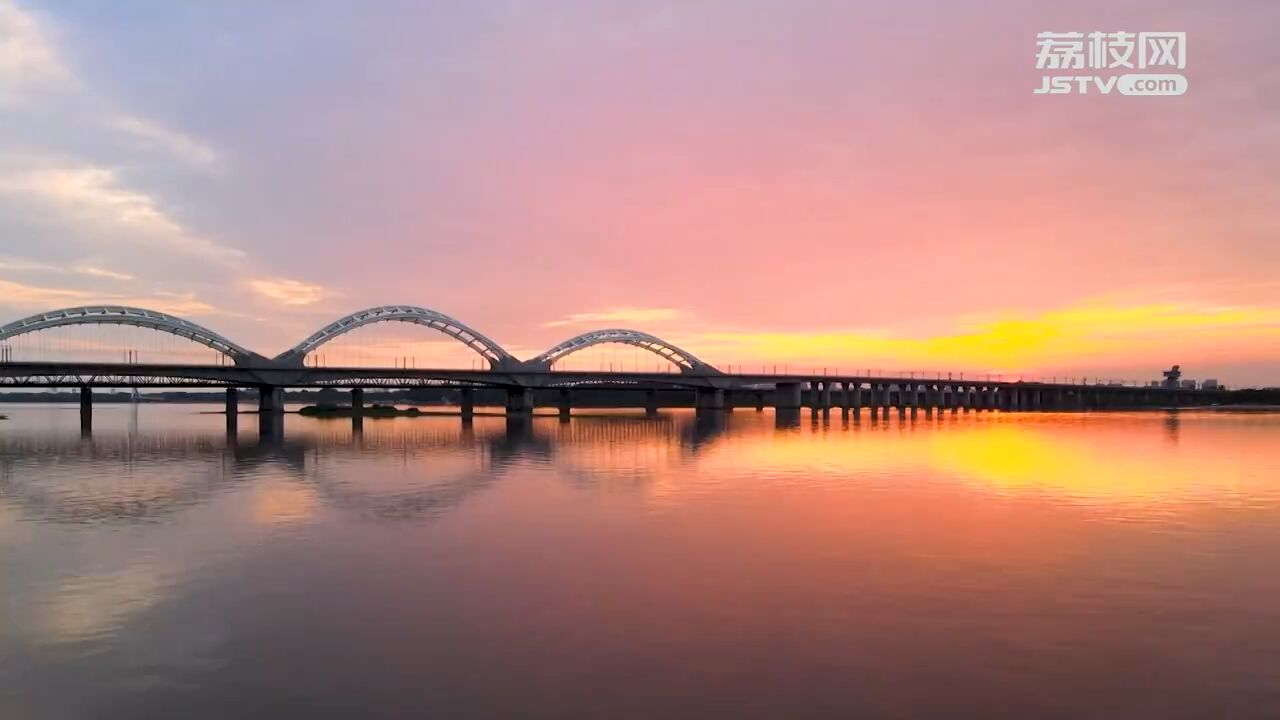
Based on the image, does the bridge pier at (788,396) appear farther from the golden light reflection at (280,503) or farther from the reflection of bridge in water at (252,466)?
the golden light reflection at (280,503)

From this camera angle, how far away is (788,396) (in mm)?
152250

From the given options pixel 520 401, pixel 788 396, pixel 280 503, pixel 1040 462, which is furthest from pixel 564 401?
pixel 280 503

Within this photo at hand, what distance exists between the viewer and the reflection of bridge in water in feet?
84.9

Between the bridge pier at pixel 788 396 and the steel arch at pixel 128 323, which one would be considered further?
the bridge pier at pixel 788 396

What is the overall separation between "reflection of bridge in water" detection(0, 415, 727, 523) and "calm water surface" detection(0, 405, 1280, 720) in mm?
361

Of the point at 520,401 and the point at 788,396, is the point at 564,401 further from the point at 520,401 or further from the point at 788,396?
the point at 788,396

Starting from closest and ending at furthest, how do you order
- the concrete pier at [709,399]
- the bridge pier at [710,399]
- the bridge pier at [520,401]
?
the bridge pier at [520,401] < the bridge pier at [710,399] < the concrete pier at [709,399]

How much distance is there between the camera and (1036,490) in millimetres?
29078

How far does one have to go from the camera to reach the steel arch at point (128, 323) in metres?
92.4

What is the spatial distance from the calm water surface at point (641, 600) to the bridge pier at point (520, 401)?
3408 inches

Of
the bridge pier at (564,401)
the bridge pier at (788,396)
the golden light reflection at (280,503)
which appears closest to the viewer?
the golden light reflection at (280,503)

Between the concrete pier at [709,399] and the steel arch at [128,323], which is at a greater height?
the steel arch at [128,323]

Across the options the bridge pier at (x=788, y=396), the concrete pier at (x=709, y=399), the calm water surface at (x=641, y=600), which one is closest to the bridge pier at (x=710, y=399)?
the concrete pier at (x=709, y=399)

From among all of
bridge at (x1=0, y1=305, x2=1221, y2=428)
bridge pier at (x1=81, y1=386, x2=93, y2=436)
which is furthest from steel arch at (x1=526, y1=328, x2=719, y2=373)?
bridge pier at (x1=81, y1=386, x2=93, y2=436)
